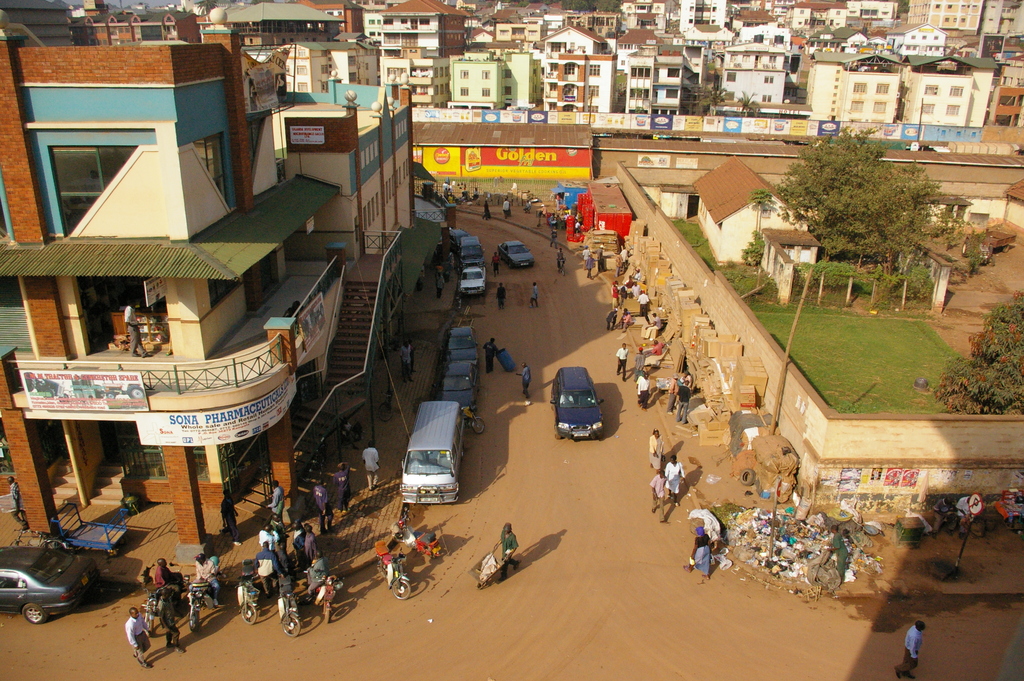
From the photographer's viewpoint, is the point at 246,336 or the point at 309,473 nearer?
the point at 246,336

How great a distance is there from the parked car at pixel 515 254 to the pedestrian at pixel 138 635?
85.6 feet

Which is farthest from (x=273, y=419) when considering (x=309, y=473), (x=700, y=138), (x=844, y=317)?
(x=700, y=138)

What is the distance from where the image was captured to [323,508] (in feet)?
55.1

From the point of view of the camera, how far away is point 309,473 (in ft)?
61.8

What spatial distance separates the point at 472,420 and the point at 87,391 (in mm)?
10147

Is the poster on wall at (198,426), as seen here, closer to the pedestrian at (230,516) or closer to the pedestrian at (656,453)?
the pedestrian at (230,516)

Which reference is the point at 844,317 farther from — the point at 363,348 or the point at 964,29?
the point at 964,29

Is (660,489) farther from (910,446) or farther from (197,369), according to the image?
(197,369)

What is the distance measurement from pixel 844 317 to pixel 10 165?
82.1 ft

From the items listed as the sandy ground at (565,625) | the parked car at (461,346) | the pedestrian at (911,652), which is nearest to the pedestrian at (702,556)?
the sandy ground at (565,625)

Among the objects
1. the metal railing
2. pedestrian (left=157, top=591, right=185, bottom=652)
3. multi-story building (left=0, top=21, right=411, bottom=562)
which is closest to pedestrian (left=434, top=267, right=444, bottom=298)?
multi-story building (left=0, top=21, right=411, bottom=562)

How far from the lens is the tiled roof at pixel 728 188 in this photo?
33.9 meters

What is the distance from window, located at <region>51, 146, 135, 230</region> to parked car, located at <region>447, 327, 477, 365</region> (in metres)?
12.3

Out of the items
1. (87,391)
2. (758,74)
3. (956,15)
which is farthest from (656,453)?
(956,15)
